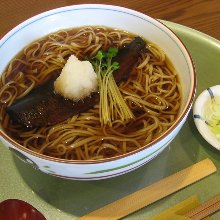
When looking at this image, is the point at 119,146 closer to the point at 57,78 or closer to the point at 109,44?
the point at 57,78

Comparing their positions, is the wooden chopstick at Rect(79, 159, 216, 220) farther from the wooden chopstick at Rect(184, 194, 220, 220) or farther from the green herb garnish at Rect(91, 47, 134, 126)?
the green herb garnish at Rect(91, 47, 134, 126)

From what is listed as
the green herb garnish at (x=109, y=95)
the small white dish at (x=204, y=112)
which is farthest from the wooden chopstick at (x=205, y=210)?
the green herb garnish at (x=109, y=95)

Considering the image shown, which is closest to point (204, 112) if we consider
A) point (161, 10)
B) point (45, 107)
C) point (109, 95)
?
point (109, 95)

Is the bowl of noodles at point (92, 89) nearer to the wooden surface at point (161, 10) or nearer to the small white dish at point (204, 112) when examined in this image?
the small white dish at point (204, 112)

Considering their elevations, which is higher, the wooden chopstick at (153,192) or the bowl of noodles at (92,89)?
the bowl of noodles at (92,89)

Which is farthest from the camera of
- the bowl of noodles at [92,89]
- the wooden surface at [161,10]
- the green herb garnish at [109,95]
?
the wooden surface at [161,10]

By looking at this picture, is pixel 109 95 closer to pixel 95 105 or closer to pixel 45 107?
pixel 95 105

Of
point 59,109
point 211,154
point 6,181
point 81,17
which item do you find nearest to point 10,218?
point 6,181
